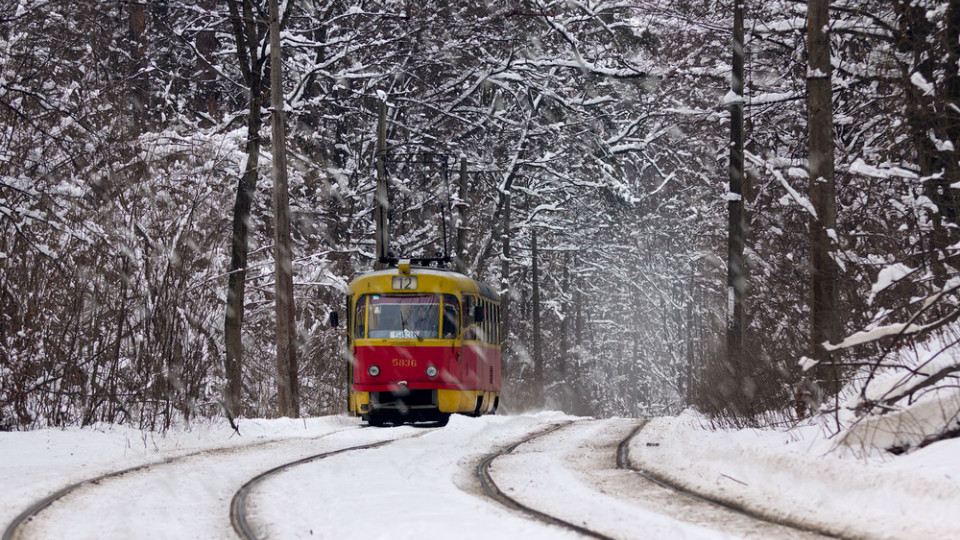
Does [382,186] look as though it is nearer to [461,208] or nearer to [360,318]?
[461,208]

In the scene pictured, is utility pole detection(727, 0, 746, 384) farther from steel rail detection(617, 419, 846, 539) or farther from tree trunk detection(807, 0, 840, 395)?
steel rail detection(617, 419, 846, 539)

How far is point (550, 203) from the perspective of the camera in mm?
39875

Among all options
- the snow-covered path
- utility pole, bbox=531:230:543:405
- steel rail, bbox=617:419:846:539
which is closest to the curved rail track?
the snow-covered path

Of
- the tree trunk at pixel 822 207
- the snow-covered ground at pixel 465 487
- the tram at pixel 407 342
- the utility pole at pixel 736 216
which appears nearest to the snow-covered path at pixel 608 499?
the snow-covered ground at pixel 465 487

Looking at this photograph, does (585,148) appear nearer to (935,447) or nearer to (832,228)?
(832,228)

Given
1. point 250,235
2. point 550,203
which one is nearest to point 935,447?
point 250,235

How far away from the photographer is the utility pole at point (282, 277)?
20.5 metres

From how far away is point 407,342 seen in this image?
2069cm

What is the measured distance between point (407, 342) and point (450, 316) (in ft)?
3.06

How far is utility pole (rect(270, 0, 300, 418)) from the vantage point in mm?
20531

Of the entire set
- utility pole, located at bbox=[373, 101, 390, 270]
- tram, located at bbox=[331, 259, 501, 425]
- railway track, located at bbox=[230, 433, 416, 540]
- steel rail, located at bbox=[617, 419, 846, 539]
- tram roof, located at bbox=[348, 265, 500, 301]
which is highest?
utility pole, located at bbox=[373, 101, 390, 270]

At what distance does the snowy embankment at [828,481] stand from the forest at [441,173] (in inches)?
22.2

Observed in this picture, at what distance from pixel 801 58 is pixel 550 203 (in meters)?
21.8

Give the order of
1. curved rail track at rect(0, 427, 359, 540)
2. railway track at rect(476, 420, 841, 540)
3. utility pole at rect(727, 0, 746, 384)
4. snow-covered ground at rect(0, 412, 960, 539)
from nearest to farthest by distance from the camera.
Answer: railway track at rect(476, 420, 841, 540) → snow-covered ground at rect(0, 412, 960, 539) → curved rail track at rect(0, 427, 359, 540) → utility pole at rect(727, 0, 746, 384)
